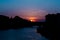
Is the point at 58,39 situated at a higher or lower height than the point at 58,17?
lower

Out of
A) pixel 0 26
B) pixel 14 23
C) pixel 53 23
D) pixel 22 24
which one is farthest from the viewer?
pixel 22 24

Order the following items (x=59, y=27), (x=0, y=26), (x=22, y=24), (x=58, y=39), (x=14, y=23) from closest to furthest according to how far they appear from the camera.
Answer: (x=58, y=39) → (x=59, y=27) → (x=0, y=26) → (x=14, y=23) → (x=22, y=24)

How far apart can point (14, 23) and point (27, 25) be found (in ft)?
56.9

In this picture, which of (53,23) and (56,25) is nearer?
(56,25)

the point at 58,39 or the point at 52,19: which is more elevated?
the point at 52,19

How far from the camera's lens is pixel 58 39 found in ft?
56.3

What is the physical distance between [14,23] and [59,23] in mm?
→ 60626

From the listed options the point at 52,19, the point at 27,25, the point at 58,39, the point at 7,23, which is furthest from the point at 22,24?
the point at 58,39

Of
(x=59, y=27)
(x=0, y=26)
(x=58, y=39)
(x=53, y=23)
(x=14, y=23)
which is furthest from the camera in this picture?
(x=14, y=23)

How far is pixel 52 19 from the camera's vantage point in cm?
3219

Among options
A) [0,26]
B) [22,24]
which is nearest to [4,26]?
Answer: [0,26]

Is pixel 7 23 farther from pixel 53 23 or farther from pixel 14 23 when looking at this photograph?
pixel 53 23

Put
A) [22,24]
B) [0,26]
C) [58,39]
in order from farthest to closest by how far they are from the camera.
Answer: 1. [22,24]
2. [0,26]
3. [58,39]

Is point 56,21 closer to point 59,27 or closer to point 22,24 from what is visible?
point 59,27
